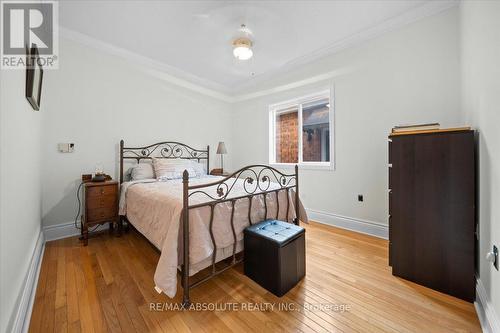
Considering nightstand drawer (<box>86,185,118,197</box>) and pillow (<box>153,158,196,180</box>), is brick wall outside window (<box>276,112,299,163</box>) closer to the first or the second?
pillow (<box>153,158,196,180</box>)

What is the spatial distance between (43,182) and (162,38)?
2.44m

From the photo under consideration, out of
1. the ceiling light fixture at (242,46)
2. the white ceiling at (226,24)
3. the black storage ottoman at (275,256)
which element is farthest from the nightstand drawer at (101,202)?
the ceiling light fixture at (242,46)

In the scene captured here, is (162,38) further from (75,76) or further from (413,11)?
(413,11)

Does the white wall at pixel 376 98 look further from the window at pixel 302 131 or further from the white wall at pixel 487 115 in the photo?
the white wall at pixel 487 115

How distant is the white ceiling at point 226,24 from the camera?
2229mm

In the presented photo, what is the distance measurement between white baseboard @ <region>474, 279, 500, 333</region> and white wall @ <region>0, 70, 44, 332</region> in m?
2.61

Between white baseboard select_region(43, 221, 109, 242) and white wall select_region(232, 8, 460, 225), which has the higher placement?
→ white wall select_region(232, 8, 460, 225)

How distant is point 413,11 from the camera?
2.33m

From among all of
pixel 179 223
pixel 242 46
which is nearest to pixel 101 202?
pixel 179 223

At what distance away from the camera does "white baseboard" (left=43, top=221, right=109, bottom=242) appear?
2.59 meters

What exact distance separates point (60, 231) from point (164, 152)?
177 centimetres

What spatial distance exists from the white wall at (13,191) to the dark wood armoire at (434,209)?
2725mm

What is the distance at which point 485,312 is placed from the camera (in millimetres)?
1294

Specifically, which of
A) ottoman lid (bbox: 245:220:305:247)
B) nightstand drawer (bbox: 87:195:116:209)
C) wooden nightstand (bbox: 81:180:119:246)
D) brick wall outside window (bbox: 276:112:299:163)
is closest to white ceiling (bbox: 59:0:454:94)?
brick wall outside window (bbox: 276:112:299:163)
